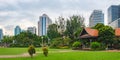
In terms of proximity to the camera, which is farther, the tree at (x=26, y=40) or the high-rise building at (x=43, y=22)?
the high-rise building at (x=43, y=22)

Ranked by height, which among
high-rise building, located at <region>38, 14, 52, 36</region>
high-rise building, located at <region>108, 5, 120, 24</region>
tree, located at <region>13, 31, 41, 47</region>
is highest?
high-rise building, located at <region>108, 5, 120, 24</region>

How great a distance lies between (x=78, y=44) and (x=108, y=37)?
30.3 feet

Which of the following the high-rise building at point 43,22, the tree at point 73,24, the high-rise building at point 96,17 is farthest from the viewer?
the high-rise building at point 43,22

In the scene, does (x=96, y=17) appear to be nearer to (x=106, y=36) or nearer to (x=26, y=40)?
(x=26, y=40)

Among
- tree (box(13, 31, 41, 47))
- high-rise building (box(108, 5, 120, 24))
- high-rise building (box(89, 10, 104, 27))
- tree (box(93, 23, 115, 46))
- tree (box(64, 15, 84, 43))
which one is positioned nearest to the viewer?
tree (box(93, 23, 115, 46))

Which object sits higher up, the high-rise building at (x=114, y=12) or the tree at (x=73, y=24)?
the high-rise building at (x=114, y=12)

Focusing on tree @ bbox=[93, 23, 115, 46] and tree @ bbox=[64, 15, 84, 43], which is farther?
tree @ bbox=[64, 15, 84, 43]

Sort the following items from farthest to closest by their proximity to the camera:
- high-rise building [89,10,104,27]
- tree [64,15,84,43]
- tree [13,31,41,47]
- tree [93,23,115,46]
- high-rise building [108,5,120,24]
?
high-rise building [108,5,120,24] < high-rise building [89,10,104,27] < tree [13,31,41,47] < tree [64,15,84,43] < tree [93,23,115,46]

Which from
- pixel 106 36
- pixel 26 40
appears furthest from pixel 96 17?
pixel 106 36

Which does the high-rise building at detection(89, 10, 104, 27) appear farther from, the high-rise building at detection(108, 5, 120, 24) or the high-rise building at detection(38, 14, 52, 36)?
the high-rise building at detection(38, 14, 52, 36)

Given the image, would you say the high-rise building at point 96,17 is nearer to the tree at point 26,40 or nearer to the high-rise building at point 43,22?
the high-rise building at point 43,22

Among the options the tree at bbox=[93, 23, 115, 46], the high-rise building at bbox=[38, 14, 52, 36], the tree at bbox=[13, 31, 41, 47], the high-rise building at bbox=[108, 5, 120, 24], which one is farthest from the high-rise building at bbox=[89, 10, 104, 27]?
the tree at bbox=[93, 23, 115, 46]

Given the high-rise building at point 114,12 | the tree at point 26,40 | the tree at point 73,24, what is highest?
the high-rise building at point 114,12

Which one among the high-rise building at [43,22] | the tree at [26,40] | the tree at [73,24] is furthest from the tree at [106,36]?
the high-rise building at [43,22]
